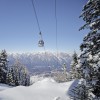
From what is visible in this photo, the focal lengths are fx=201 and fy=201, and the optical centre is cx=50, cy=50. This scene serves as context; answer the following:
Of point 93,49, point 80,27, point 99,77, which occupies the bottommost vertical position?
point 99,77

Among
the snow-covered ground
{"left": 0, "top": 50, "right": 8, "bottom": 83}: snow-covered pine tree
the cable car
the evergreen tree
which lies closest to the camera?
the snow-covered ground

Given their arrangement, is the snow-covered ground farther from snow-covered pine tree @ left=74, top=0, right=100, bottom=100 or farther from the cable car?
the cable car

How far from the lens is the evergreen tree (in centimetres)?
1290

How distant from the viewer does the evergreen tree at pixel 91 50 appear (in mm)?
12898

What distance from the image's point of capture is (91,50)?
14.1 metres

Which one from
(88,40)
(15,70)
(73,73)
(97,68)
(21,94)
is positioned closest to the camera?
(21,94)

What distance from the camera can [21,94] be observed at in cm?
1048

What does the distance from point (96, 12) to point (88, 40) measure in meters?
2.14

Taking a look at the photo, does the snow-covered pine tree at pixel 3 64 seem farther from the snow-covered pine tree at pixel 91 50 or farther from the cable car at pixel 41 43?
the snow-covered pine tree at pixel 91 50

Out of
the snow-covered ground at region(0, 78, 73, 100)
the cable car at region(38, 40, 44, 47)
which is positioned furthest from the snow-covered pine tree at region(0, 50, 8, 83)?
the snow-covered ground at region(0, 78, 73, 100)

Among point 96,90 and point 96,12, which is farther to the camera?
point 96,12

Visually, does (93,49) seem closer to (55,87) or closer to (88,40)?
(88,40)

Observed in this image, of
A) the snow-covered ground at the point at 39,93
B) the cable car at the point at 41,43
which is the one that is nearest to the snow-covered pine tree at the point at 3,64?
the cable car at the point at 41,43

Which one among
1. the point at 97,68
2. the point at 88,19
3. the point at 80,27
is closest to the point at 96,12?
the point at 88,19
